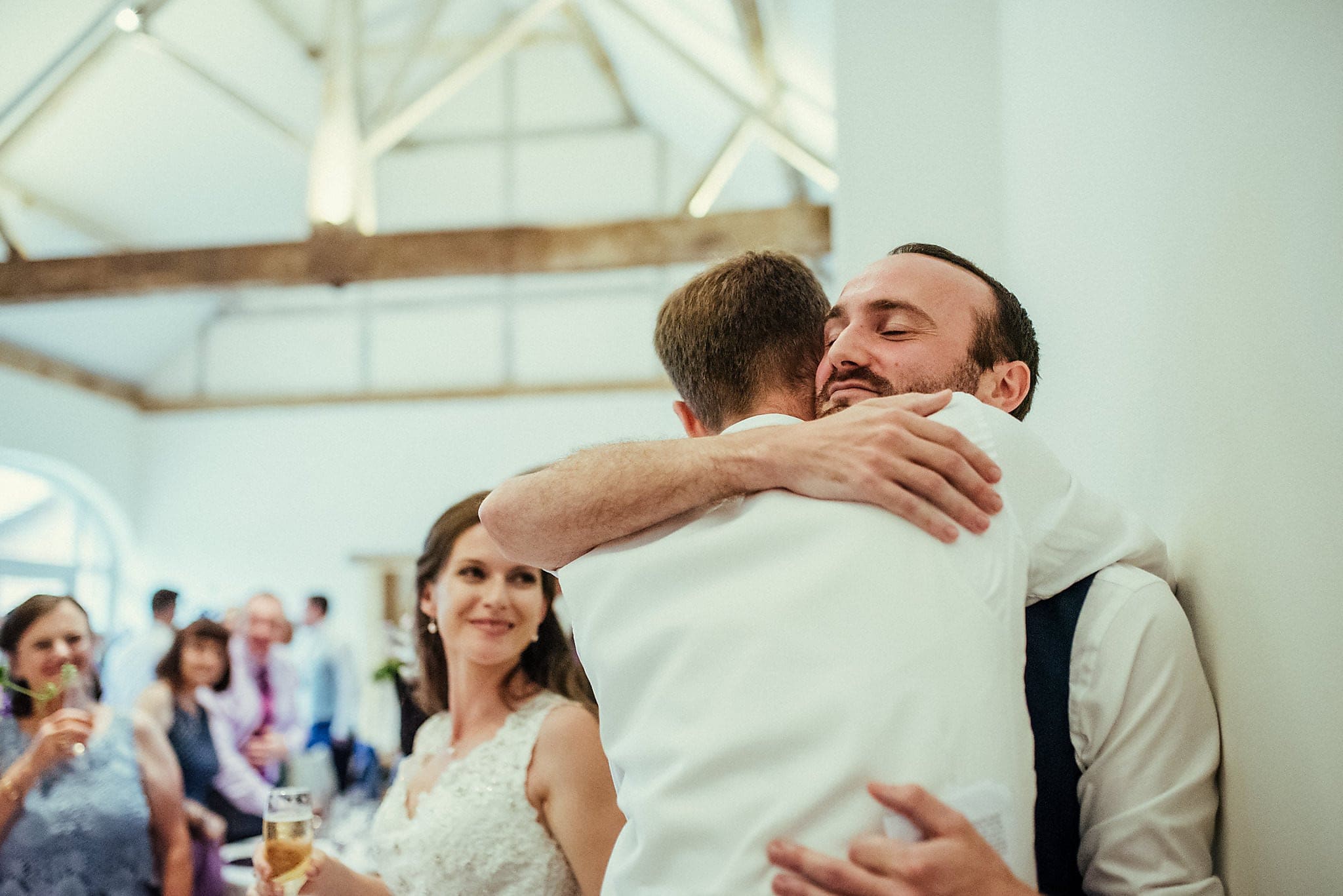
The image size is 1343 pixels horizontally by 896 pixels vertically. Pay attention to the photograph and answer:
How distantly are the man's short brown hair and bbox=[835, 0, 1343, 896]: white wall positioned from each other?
44 cm

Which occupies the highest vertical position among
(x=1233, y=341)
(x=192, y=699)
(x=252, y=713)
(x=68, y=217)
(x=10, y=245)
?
(x=68, y=217)

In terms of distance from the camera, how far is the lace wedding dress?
5.87 feet

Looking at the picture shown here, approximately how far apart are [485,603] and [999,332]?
1.17m

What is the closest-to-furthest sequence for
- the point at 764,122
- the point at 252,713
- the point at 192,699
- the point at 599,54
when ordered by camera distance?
the point at 192,699
the point at 252,713
the point at 764,122
the point at 599,54

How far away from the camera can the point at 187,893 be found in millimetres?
2725

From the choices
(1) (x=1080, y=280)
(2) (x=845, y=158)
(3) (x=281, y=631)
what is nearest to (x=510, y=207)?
(3) (x=281, y=631)

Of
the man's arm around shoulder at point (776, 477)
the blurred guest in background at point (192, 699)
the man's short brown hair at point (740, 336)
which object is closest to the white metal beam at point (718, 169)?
the blurred guest in background at point (192, 699)

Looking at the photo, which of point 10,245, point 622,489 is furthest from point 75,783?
point 10,245

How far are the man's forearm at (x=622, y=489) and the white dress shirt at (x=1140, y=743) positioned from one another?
398 mm

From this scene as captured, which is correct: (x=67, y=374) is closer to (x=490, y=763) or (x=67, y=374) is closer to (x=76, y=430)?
(x=76, y=430)

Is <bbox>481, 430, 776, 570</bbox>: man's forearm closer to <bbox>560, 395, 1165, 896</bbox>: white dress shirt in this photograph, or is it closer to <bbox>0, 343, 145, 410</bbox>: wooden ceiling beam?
<bbox>560, 395, 1165, 896</bbox>: white dress shirt

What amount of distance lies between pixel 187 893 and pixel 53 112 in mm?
6529

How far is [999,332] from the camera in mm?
1441

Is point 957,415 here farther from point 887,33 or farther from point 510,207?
point 510,207
